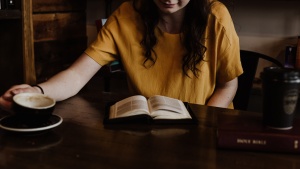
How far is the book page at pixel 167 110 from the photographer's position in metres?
1.12

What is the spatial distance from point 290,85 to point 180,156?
0.29 m

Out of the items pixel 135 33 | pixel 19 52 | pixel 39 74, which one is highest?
pixel 135 33

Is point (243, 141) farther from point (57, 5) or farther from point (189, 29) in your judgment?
point (57, 5)

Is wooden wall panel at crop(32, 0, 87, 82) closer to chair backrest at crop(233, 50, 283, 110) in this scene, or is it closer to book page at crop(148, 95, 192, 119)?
chair backrest at crop(233, 50, 283, 110)

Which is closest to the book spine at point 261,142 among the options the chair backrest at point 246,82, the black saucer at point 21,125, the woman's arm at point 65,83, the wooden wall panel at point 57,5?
the black saucer at point 21,125

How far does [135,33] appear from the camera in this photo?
1.59 m

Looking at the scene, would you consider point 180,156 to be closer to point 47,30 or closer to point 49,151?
point 49,151

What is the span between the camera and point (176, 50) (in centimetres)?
156

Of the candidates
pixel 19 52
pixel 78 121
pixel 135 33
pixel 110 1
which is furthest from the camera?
pixel 110 1

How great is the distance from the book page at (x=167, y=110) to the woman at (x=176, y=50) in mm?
362

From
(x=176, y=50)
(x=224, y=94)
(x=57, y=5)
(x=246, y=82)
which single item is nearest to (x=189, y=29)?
(x=176, y=50)

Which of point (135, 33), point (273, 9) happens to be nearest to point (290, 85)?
point (135, 33)

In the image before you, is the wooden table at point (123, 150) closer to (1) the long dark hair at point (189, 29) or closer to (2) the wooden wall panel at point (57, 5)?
(1) the long dark hair at point (189, 29)

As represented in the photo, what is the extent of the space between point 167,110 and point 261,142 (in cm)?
29
